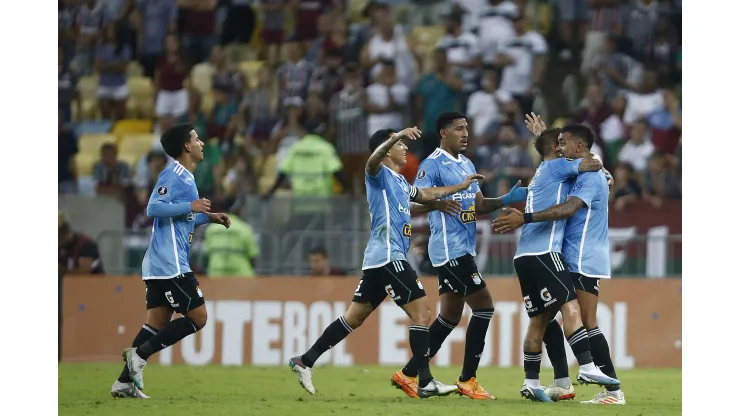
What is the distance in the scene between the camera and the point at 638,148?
57.2 ft

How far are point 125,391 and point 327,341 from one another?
5.54 ft

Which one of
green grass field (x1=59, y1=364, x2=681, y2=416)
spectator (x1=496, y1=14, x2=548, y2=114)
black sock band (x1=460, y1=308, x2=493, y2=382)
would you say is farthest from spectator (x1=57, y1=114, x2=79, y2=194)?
black sock band (x1=460, y1=308, x2=493, y2=382)

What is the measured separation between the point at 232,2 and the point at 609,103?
7060 millimetres

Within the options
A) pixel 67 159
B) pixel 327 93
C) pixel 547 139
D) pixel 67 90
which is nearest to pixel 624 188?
pixel 327 93

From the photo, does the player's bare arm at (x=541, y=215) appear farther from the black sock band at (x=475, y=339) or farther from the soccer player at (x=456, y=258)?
the black sock band at (x=475, y=339)

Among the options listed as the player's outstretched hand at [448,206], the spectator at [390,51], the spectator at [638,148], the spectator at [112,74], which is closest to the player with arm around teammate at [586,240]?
the player's outstretched hand at [448,206]

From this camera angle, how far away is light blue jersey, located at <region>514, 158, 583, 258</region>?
10.1 metres

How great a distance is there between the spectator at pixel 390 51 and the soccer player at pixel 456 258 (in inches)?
340

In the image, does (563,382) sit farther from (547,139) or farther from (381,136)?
(381,136)

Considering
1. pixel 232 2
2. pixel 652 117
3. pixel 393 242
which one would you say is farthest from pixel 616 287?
pixel 232 2

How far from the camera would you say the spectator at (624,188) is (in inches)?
627

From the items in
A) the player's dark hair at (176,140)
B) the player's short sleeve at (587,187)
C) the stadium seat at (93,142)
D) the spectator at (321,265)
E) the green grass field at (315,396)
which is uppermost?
the stadium seat at (93,142)

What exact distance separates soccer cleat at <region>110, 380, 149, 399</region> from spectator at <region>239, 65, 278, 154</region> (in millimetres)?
9062

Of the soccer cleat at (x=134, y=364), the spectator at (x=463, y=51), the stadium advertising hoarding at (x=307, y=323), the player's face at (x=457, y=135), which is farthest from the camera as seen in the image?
the spectator at (x=463, y=51)
